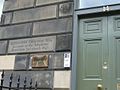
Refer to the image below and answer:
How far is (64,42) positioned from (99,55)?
95 cm

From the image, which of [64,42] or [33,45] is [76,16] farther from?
[33,45]

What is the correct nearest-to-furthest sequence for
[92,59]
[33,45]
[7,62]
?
[92,59] → [33,45] → [7,62]

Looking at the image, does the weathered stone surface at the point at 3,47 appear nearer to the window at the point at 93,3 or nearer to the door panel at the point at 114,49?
the window at the point at 93,3

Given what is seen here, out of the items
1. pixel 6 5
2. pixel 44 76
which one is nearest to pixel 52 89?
pixel 44 76

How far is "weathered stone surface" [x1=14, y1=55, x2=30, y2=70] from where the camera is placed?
272 inches

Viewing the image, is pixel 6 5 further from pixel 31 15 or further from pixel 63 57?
pixel 63 57

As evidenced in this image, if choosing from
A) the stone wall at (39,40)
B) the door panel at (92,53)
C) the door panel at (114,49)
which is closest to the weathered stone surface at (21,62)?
the stone wall at (39,40)

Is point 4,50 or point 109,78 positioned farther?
point 4,50

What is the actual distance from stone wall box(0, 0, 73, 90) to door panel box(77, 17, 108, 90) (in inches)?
11.6

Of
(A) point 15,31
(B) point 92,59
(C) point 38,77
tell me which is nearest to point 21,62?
(C) point 38,77

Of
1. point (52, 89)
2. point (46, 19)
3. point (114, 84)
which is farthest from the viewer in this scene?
point (46, 19)

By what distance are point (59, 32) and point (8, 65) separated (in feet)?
5.64

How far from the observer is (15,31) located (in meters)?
7.38

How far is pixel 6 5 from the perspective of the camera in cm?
789
